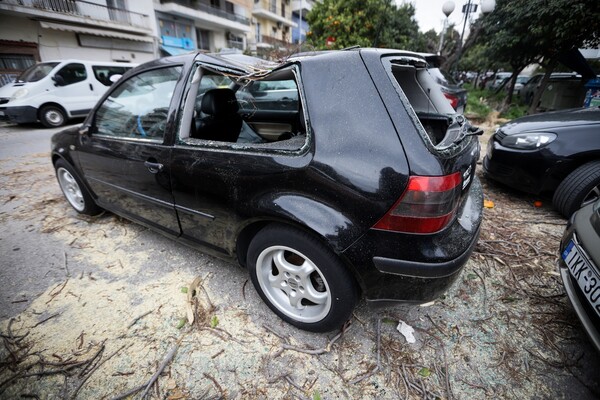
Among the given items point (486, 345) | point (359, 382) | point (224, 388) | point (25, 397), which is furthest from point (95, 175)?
point (486, 345)

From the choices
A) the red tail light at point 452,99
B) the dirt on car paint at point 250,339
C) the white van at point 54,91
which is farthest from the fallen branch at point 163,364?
the white van at point 54,91

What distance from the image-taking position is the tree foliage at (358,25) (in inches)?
496

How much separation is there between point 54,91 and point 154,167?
8522 mm

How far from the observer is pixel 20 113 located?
731 centimetres

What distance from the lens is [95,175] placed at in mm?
2604

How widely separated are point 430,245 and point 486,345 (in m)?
0.91

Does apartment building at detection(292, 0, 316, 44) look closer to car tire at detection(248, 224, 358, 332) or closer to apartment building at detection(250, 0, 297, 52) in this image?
apartment building at detection(250, 0, 297, 52)

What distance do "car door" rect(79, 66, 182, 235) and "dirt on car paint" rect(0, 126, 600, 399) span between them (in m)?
0.46

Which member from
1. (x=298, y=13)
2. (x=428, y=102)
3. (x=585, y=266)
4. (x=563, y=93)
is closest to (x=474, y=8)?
(x=563, y=93)

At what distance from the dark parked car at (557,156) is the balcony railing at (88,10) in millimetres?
17933

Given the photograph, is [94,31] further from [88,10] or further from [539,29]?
[539,29]

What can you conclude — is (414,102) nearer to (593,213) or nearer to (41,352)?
(593,213)

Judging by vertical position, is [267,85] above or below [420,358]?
above

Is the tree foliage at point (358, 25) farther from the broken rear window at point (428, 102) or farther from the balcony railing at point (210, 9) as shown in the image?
the balcony railing at point (210, 9)
